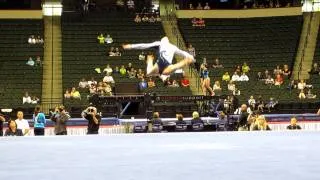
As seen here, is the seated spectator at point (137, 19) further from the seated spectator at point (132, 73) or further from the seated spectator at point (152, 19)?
the seated spectator at point (132, 73)

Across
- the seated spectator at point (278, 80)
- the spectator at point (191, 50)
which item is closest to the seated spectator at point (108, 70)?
the spectator at point (191, 50)

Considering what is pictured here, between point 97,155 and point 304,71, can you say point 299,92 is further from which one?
point 97,155

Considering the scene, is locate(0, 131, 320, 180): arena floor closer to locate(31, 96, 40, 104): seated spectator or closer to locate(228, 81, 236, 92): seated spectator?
locate(31, 96, 40, 104): seated spectator

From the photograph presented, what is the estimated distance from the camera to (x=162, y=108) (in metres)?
17.8

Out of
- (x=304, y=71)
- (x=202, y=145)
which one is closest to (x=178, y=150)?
(x=202, y=145)

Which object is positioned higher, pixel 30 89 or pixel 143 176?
pixel 30 89

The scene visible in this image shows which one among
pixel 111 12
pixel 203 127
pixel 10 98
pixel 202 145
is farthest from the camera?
pixel 111 12

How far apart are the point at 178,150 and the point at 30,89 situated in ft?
48.6

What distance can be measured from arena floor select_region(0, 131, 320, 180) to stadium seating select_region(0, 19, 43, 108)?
12.8 meters

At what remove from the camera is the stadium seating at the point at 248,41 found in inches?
874

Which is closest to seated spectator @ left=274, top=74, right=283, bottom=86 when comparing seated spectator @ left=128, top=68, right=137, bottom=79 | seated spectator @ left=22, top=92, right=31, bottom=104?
seated spectator @ left=128, top=68, right=137, bottom=79

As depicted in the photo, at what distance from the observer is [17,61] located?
848 inches

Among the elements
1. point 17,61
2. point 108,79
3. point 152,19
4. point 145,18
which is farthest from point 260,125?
point 145,18

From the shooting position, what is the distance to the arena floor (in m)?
4.11
